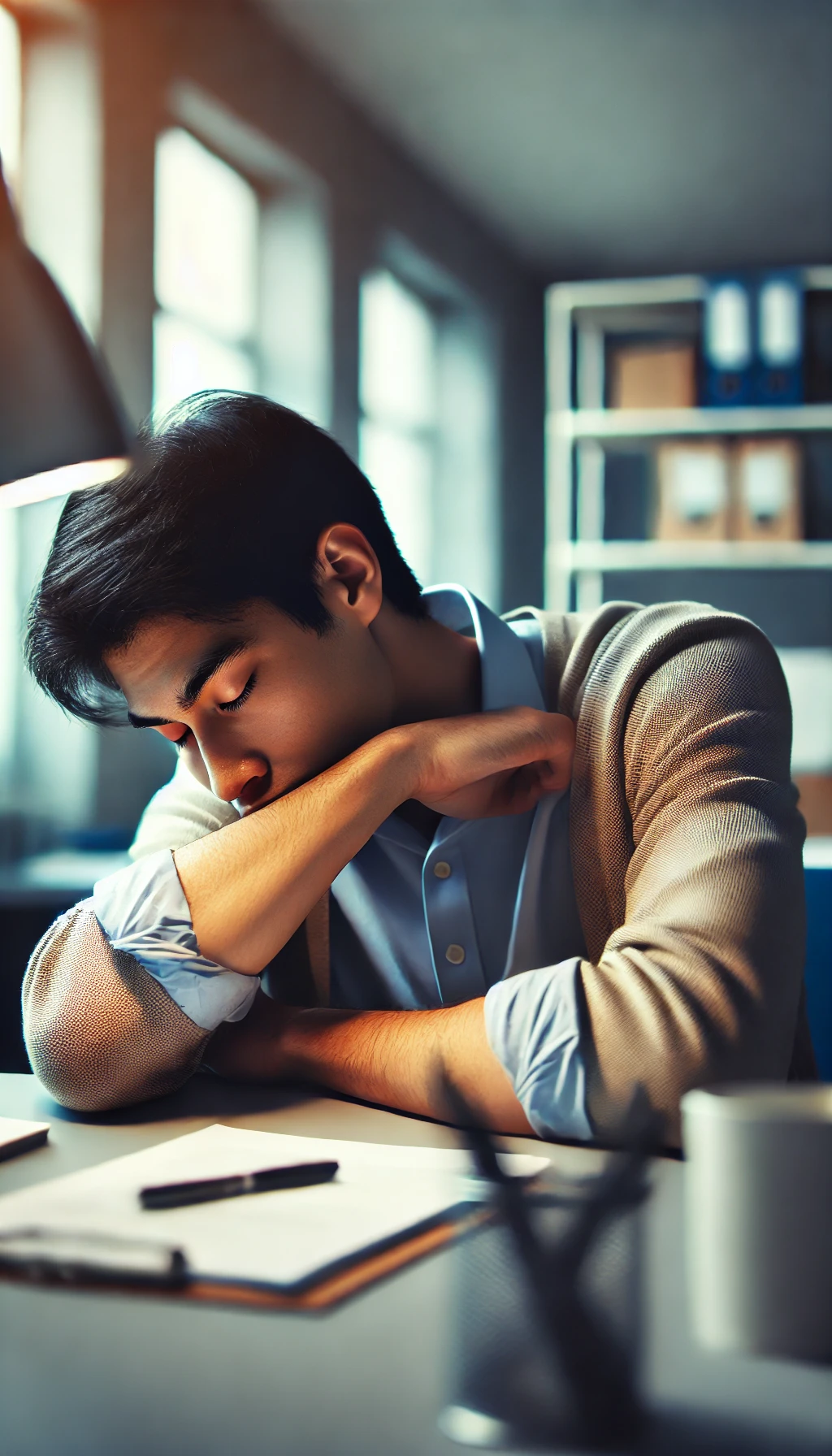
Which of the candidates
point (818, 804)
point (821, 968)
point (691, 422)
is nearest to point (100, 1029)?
point (821, 968)

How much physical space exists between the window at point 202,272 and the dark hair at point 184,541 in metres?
2.29

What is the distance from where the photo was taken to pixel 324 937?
121 centimetres

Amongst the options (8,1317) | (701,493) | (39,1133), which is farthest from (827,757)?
(8,1317)

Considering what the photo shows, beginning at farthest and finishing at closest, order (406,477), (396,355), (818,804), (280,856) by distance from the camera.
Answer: (406,477), (396,355), (818,804), (280,856)

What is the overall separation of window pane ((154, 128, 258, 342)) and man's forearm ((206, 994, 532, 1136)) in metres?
2.94

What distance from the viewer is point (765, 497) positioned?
13.4ft

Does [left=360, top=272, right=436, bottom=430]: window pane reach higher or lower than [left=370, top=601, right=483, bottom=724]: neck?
higher

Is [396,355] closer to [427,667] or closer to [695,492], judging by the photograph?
[695,492]

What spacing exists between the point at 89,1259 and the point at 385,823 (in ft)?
2.23

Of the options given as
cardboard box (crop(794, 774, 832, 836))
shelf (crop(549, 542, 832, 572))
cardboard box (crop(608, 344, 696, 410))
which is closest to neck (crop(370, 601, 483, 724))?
cardboard box (crop(794, 774, 832, 836))

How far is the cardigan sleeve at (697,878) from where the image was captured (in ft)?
2.68

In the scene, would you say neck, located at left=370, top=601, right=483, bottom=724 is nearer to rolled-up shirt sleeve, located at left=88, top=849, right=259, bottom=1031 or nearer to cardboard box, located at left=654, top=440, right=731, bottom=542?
rolled-up shirt sleeve, located at left=88, top=849, right=259, bottom=1031

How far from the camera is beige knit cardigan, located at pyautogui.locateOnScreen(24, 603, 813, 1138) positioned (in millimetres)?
828

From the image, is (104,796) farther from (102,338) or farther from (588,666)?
(588,666)
